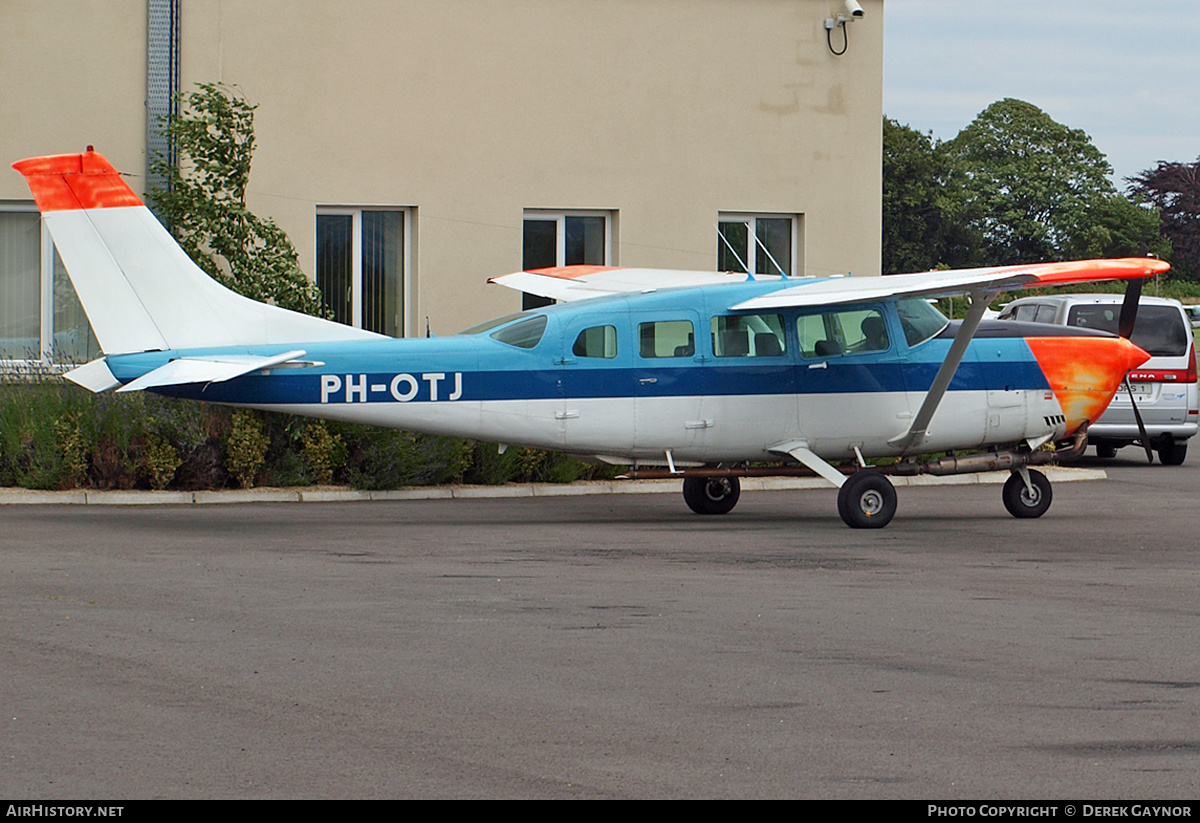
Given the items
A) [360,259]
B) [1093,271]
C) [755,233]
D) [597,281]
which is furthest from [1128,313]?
[360,259]

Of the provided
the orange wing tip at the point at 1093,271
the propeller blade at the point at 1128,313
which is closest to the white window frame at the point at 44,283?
the orange wing tip at the point at 1093,271

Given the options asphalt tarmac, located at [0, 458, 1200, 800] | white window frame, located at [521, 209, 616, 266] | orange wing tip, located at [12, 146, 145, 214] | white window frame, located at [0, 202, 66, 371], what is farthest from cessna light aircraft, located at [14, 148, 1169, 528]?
white window frame, located at [0, 202, 66, 371]

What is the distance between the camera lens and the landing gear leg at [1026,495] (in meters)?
15.0

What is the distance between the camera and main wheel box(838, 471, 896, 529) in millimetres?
13812

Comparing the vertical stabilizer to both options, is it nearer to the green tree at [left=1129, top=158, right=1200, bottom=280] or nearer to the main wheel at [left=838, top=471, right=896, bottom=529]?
the main wheel at [left=838, top=471, right=896, bottom=529]

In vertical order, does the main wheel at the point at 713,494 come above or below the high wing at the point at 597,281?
below

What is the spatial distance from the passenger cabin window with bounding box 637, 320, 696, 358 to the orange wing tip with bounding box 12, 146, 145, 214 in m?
4.66

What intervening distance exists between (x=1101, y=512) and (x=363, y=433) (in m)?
7.65

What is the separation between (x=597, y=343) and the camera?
1409cm

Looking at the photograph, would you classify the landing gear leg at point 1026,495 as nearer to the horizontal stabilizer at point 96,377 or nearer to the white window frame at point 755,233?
the white window frame at point 755,233

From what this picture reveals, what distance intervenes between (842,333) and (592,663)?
25.0 ft

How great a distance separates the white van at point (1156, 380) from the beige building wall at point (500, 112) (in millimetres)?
3695

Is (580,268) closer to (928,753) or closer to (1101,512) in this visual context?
(1101,512)
